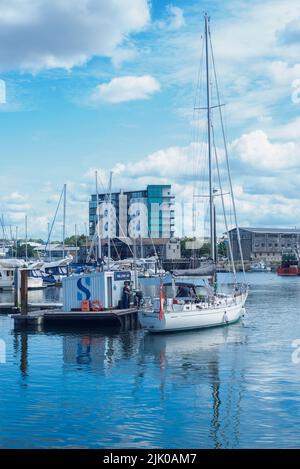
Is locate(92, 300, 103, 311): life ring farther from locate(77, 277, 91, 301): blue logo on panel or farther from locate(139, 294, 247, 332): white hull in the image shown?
locate(139, 294, 247, 332): white hull

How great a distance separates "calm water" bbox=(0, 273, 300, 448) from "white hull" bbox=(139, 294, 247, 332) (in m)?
0.69

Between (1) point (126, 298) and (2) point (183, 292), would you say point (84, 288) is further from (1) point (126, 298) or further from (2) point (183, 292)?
(2) point (183, 292)

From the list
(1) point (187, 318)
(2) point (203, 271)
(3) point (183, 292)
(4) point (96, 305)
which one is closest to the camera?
(1) point (187, 318)

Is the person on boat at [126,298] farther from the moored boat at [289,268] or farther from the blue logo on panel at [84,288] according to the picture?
the moored boat at [289,268]

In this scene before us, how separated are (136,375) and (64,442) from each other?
975 cm

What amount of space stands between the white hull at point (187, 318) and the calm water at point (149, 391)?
69 cm

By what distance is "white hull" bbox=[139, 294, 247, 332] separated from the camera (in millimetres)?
39531

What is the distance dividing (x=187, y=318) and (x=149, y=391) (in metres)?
16.1

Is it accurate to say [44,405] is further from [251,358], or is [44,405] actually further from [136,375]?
[251,358]

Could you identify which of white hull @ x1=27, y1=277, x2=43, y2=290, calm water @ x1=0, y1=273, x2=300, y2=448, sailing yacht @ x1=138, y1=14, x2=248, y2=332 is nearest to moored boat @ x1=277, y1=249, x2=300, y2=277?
white hull @ x1=27, y1=277, x2=43, y2=290

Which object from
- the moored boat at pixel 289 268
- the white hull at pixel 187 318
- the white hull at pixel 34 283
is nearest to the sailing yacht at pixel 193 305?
the white hull at pixel 187 318

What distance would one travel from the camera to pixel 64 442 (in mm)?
18594

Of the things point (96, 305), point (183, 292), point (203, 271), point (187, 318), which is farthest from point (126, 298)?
point (203, 271)

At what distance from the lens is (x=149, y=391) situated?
24.8 metres
